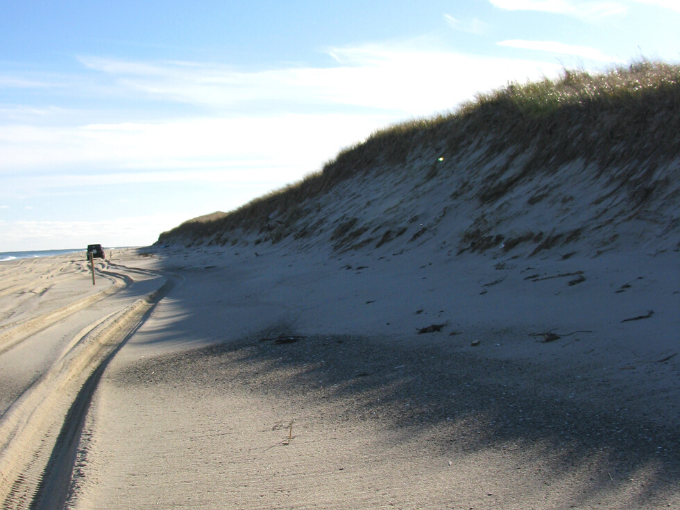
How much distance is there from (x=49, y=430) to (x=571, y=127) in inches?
399

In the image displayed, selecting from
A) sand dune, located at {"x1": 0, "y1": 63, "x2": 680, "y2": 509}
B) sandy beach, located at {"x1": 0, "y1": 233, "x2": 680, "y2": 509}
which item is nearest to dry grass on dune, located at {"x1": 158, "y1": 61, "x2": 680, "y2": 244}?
sand dune, located at {"x1": 0, "y1": 63, "x2": 680, "y2": 509}

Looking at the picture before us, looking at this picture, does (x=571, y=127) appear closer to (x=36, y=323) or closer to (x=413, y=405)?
(x=413, y=405)

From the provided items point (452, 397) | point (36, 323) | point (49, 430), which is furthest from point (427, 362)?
point (36, 323)

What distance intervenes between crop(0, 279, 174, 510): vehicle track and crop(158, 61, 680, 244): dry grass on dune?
730cm

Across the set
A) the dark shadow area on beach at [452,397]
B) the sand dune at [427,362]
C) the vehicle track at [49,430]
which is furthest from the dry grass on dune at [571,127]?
the vehicle track at [49,430]

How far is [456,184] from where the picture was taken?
41.3 feet

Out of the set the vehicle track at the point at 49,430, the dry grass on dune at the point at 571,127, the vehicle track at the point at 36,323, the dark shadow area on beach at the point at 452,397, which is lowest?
the dark shadow area on beach at the point at 452,397

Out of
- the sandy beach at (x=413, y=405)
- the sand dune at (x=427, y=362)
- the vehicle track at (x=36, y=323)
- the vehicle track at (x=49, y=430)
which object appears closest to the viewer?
the sandy beach at (x=413, y=405)

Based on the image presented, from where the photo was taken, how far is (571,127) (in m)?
10.4

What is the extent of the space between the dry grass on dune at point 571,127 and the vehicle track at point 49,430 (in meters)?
7.30

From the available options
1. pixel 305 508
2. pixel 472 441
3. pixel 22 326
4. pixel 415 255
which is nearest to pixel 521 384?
pixel 472 441

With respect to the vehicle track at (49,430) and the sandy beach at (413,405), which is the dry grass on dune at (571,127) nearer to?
the sandy beach at (413,405)

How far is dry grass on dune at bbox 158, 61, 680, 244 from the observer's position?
8344mm

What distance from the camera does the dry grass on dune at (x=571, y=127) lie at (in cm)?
834
